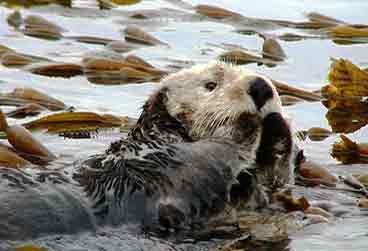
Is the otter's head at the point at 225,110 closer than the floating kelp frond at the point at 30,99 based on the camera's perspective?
Yes

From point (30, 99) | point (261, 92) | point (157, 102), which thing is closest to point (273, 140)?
point (261, 92)

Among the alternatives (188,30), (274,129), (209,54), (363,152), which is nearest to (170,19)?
(188,30)

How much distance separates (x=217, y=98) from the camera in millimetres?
5461

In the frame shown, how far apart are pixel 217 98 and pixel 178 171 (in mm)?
674

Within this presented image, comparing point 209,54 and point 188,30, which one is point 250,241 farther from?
point 188,30

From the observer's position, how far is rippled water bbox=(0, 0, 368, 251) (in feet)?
16.7

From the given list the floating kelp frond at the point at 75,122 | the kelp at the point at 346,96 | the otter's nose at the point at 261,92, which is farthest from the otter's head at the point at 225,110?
the kelp at the point at 346,96

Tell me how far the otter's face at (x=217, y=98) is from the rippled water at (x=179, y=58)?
608 mm

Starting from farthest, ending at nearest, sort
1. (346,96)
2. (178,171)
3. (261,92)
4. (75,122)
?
(346,96) → (75,122) → (261,92) → (178,171)

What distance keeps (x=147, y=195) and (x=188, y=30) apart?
4.71 meters

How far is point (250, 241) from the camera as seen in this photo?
5062mm

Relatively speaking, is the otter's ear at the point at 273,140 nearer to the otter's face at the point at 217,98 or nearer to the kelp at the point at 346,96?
the otter's face at the point at 217,98

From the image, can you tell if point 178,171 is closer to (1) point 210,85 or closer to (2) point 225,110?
(2) point 225,110

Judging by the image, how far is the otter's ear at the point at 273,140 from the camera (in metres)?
5.21
